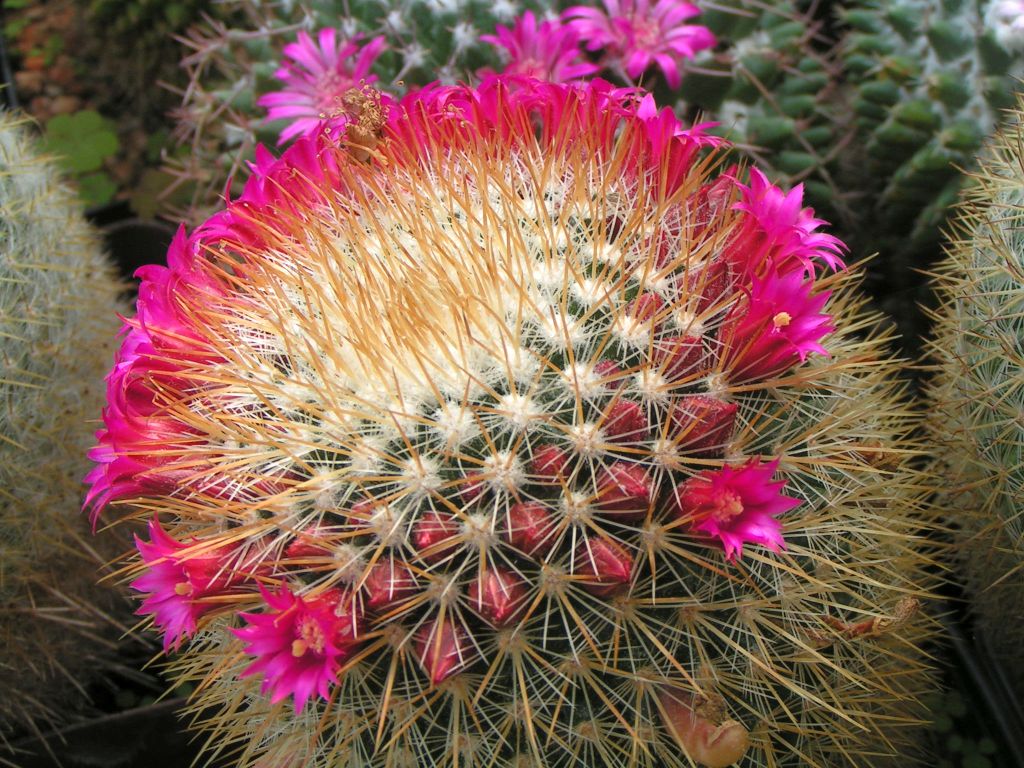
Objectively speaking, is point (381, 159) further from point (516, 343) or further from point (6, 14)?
point (6, 14)

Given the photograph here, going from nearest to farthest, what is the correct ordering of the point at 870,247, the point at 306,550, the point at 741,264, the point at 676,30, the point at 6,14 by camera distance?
the point at 306,550, the point at 741,264, the point at 676,30, the point at 870,247, the point at 6,14

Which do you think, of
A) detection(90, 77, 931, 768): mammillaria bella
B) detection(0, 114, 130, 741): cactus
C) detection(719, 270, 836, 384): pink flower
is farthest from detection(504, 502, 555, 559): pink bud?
detection(0, 114, 130, 741): cactus

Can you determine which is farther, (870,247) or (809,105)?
(870,247)

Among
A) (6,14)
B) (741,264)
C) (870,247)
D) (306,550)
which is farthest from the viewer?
(6,14)

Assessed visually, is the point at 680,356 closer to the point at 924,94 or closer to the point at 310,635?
the point at 310,635

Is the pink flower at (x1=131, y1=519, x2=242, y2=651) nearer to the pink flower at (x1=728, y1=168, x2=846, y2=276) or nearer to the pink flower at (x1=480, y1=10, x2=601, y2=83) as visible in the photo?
the pink flower at (x1=728, y1=168, x2=846, y2=276)

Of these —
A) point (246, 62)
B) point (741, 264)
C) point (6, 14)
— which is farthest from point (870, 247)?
point (6, 14)

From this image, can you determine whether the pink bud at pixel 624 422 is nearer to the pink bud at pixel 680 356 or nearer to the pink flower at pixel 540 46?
the pink bud at pixel 680 356
